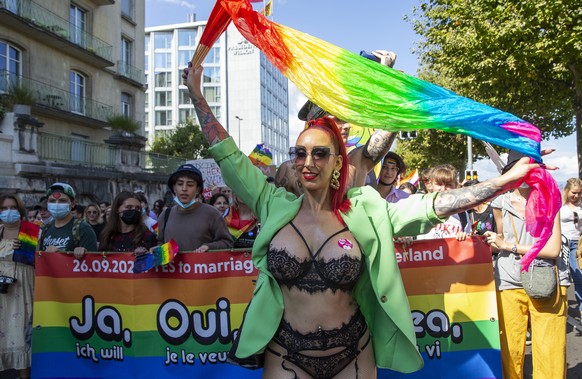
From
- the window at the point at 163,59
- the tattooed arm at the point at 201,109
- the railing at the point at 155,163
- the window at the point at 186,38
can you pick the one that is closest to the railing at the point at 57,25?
the railing at the point at 155,163

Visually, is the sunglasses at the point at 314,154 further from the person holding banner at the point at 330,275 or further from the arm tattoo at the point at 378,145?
→ the arm tattoo at the point at 378,145

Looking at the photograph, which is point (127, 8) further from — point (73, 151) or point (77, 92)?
point (73, 151)

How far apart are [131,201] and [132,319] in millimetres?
1202

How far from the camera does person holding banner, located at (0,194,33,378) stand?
5.14 m

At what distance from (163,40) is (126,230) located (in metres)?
86.0

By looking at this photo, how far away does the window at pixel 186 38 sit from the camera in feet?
276

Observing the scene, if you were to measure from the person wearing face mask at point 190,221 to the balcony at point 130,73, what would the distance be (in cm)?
2501

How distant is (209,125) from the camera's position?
2.92 metres

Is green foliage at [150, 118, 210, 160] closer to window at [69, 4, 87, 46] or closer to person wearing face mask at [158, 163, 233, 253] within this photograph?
window at [69, 4, 87, 46]

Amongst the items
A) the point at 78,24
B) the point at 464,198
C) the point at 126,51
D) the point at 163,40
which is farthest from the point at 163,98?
the point at 464,198

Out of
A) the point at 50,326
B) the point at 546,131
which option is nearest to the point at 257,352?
the point at 50,326

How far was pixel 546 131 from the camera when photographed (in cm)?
2461

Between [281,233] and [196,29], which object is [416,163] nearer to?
[281,233]

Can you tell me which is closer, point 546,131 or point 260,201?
point 260,201
